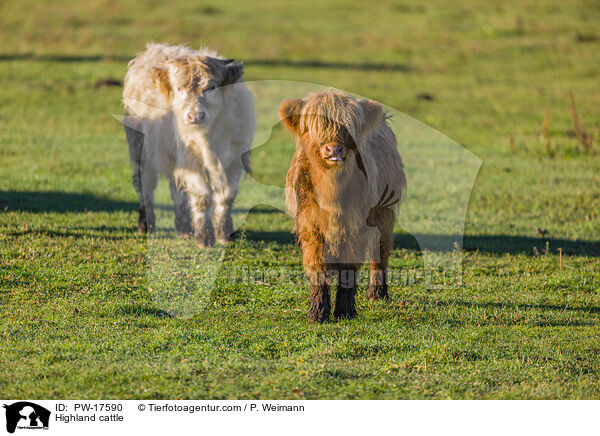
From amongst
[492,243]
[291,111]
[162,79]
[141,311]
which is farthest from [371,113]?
[492,243]

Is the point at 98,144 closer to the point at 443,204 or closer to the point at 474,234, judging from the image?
the point at 443,204

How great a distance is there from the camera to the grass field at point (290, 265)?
6.44 meters

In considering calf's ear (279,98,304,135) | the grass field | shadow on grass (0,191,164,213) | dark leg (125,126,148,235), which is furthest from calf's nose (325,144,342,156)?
shadow on grass (0,191,164,213)

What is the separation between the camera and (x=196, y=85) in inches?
404

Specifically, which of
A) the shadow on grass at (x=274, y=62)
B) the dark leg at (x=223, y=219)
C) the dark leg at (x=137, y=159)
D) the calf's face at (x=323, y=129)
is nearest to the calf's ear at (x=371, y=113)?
the calf's face at (x=323, y=129)

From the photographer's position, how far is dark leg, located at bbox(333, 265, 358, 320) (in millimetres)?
7594

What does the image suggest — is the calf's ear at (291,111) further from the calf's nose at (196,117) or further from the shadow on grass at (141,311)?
the calf's nose at (196,117)

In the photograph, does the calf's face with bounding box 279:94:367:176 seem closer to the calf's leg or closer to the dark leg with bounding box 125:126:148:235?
the calf's leg

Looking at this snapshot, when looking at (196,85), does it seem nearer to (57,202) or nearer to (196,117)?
(196,117)

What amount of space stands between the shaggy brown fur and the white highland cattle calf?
3110 millimetres

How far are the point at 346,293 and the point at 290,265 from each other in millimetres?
2443

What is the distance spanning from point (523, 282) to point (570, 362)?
2.89 meters

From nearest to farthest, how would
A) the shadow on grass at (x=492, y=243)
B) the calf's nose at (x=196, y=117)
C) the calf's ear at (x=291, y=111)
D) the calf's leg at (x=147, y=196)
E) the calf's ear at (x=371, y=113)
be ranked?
1. the calf's ear at (x=291, y=111)
2. the calf's ear at (x=371, y=113)
3. the calf's nose at (x=196, y=117)
4. the shadow on grass at (x=492, y=243)
5. the calf's leg at (x=147, y=196)

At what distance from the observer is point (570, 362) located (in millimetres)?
6914
